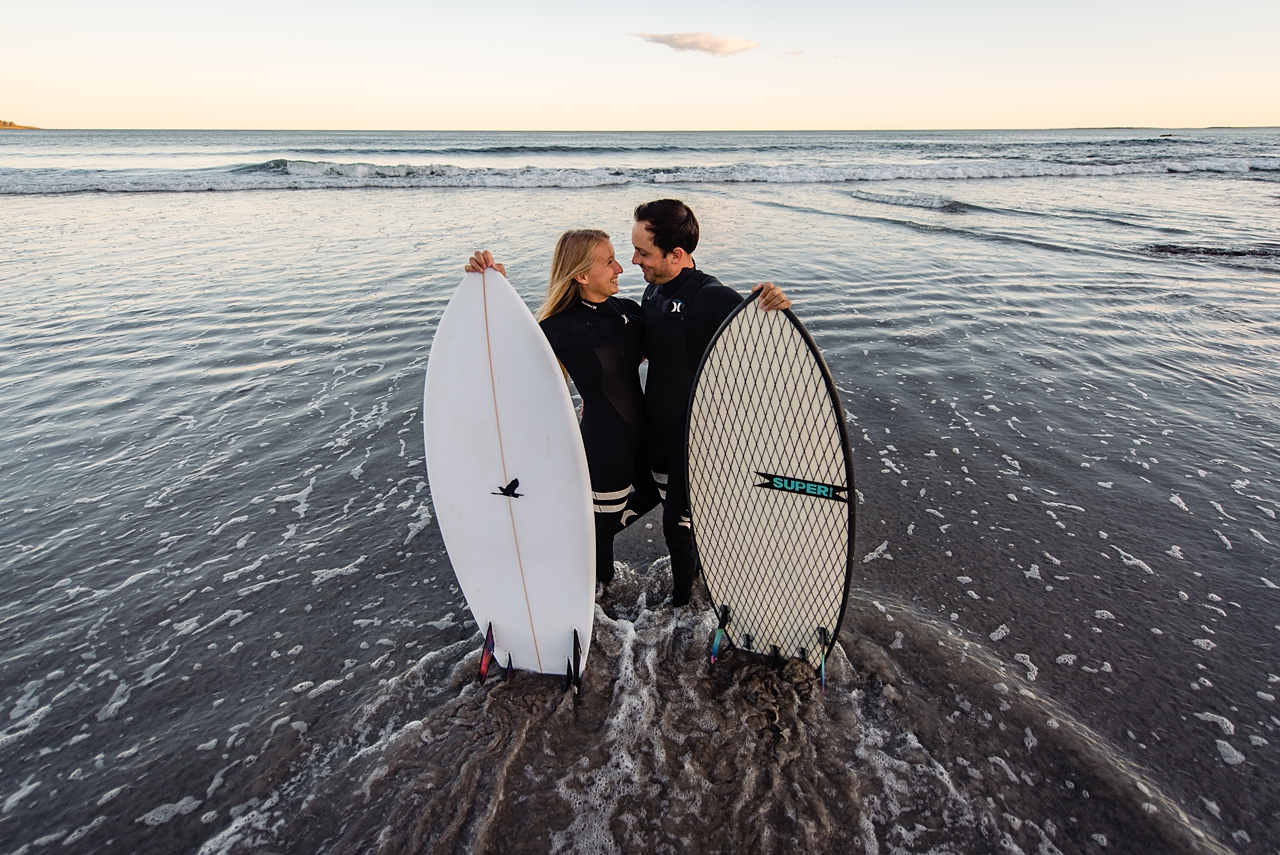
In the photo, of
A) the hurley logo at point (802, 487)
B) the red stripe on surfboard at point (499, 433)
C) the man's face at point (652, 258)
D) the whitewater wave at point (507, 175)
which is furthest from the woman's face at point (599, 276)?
the whitewater wave at point (507, 175)

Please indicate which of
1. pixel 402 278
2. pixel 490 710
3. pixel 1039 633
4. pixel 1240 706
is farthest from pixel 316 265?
pixel 1240 706

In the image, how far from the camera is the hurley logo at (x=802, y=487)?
2562 mm

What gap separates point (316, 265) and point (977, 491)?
1129cm

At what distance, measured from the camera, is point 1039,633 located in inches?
128

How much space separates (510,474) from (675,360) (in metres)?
0.97

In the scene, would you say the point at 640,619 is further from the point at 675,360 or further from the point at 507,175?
the point at 507,175

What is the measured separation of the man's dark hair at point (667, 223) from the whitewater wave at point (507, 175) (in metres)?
22.9

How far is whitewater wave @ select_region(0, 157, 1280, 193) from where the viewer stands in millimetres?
22016

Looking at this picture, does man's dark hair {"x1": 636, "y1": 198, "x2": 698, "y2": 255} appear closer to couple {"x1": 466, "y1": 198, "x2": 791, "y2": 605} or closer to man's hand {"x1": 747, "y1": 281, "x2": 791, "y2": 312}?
couple {"x1": 466, "y1": 198, "x2": 791, "y2": 605}

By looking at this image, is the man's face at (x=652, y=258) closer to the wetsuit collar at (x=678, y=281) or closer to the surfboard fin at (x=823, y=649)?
the wetsuit collar at (x=678, y=281)

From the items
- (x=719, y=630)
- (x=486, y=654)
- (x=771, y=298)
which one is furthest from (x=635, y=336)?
(x=486, y=654)

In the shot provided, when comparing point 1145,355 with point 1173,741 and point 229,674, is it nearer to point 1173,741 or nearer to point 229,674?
point 1173,741

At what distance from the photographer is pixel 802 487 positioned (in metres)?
2.67

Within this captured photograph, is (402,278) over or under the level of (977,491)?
over
